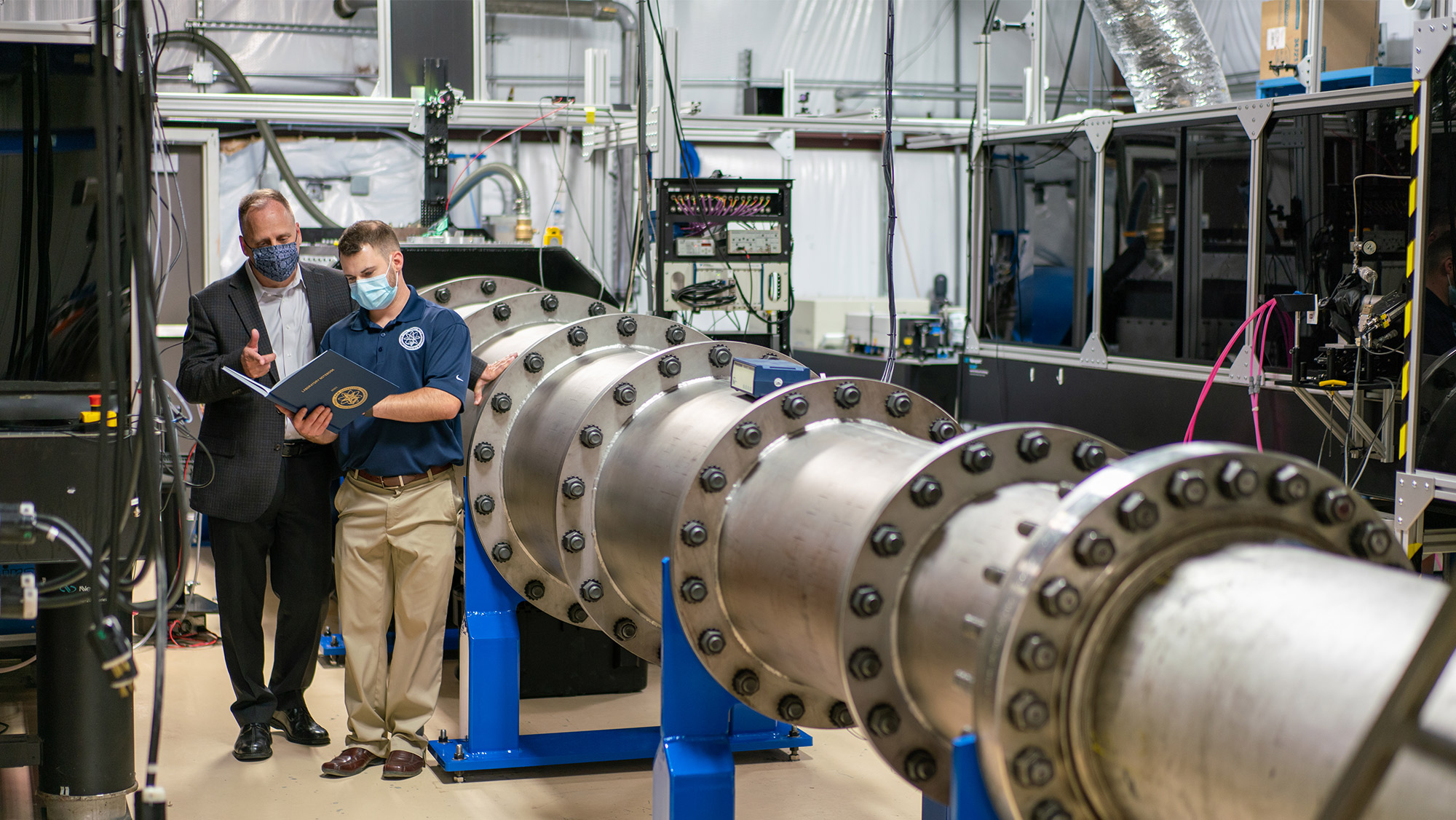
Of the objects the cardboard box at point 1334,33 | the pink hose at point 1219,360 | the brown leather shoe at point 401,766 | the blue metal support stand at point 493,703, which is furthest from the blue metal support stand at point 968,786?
the cardboard box at point 1334,33

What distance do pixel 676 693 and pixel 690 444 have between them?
0.45m

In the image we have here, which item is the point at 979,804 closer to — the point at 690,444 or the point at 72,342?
the point at 690,444

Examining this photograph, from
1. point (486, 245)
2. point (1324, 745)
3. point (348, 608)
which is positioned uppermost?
point (486, 245)

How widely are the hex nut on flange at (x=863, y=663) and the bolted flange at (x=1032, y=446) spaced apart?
307 mm

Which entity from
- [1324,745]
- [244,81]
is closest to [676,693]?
[1324,745]

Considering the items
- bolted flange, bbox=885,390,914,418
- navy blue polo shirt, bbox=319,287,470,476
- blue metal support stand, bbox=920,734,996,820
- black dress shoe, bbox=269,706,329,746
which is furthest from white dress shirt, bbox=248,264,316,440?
blue metal support stand, bbox=920,734,996,820

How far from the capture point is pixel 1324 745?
1012mm

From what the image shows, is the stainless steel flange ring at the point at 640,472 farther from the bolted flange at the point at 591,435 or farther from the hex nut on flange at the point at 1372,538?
the hex nut on flange at the point at 1372,538

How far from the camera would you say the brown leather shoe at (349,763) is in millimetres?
3359

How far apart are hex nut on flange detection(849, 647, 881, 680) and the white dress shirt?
7.63 ft

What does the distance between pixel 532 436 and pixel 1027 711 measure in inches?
79.7

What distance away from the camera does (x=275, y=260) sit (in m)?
3.42

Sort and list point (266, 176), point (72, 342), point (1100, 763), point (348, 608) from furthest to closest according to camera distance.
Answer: point (266, 176) < point (348, 608) < point (72, 342) < point (1100, 763)

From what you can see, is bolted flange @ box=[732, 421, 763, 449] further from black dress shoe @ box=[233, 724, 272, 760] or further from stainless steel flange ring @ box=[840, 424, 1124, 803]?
black dress shoe @ box=[233, 724, 272, 760]
